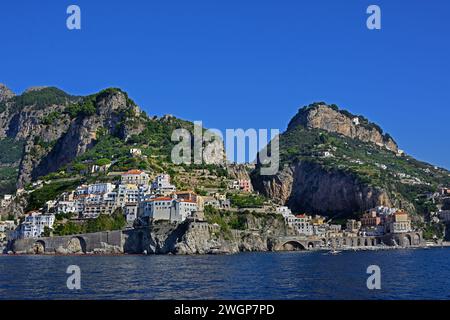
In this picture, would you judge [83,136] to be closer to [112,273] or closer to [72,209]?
[72,209]

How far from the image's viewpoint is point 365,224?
441 ft

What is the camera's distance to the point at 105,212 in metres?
99.5

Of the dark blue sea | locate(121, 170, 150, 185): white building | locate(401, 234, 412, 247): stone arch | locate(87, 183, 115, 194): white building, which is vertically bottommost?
the dark blue sea

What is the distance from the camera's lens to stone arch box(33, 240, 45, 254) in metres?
91.1

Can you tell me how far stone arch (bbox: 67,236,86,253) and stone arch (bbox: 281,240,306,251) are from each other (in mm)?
36154

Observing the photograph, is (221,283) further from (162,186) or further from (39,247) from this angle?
(162,186)

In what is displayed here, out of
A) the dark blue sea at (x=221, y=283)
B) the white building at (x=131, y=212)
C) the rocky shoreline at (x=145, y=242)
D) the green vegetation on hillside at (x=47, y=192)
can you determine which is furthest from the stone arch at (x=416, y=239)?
the dark blue sea at (x=221, y=283)

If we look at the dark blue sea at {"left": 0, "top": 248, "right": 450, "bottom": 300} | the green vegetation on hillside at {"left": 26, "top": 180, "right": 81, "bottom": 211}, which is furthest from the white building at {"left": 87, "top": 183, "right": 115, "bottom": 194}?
the dark blue sea at {"left": 0, "top": 248, "right": 450, "bottom": 300}

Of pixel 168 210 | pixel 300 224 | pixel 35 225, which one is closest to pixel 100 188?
pixel 35 225

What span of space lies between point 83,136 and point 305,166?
57273mm

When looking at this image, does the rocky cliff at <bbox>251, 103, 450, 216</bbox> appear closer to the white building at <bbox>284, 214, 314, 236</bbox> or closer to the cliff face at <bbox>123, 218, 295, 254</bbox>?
the white building at <bbox>284, 214, 314, 236</bbox>

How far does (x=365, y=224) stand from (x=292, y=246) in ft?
101

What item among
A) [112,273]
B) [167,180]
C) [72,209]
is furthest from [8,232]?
[112,273]
